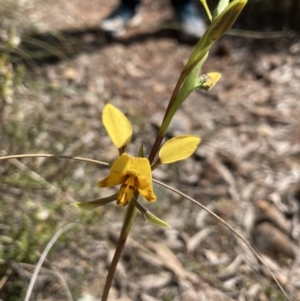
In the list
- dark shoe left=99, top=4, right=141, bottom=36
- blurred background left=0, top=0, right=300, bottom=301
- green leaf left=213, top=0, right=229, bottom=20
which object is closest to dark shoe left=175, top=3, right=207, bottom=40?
blurred background left=0, top=0, right=300, bottom=301

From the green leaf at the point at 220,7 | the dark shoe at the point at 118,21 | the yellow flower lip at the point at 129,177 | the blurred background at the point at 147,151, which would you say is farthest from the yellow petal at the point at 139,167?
the dark shoe at the point at 118,21

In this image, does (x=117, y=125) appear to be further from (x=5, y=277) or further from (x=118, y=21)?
(x=118, y=21)

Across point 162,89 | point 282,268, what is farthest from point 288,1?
point 282,268

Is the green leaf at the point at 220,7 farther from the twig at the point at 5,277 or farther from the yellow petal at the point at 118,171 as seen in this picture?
the twig at the point at 5,277

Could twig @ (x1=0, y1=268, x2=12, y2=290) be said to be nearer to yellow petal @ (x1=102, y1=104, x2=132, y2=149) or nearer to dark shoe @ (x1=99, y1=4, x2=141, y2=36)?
yellow petal @ (x1=102, y1=104, x2=132, y2=149)

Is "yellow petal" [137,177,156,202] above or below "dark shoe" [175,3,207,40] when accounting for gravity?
below

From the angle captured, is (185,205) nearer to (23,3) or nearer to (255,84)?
(255,84)
